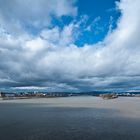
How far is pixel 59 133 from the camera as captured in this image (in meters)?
30.2

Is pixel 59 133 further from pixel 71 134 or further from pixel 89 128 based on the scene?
pixel 89 128

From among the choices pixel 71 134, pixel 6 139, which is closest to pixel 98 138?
pixel 71 134

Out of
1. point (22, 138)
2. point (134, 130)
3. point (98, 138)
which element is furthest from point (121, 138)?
point (22, 138)

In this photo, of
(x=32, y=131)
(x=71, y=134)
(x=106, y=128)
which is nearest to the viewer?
(x=71, y=134)

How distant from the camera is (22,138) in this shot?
27.3 metres

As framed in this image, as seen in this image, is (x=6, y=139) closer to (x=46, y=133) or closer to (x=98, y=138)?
(x=46, y=133)

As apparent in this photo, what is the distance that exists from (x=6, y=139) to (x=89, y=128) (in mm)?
12127

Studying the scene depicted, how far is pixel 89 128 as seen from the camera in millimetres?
33750

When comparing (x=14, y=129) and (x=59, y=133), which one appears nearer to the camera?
(x=59, y=133)

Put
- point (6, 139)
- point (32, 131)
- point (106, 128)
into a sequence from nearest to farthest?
point (6, 139) → point (32, 131) → point (106, 128)

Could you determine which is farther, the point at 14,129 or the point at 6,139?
the point at 14,129

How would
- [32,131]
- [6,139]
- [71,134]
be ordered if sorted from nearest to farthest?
[6,139] < [71,134] < [32,131]

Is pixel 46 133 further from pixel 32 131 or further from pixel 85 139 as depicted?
→ pixel 85 139

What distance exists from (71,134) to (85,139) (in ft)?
9.88
